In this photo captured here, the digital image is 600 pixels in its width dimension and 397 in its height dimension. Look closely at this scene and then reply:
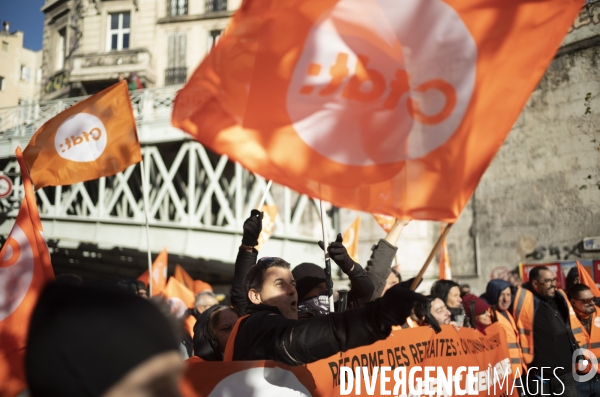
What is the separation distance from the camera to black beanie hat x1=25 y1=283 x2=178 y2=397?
41.9 inches

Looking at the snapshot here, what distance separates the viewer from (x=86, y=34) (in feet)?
95.1

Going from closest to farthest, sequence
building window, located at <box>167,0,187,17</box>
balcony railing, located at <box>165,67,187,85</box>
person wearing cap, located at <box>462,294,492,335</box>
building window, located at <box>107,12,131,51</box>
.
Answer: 1. person wearing cap, located at <box>462,294,492,335</box>
2. balcony railing, located at <box>165,67,187,85</box>
3. building window, located at <box>167,0,187,17</box>
4. building window, located at <box>107,12,131,51</box>

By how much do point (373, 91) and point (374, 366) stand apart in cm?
164

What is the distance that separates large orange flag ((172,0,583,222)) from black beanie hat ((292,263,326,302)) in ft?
4.26

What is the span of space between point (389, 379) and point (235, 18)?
2.25m

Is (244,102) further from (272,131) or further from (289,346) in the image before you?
(289,346)

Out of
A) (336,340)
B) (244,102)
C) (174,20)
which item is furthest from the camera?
(174,20)

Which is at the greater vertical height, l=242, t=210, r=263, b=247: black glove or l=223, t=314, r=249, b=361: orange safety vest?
l=242, t=210, r=263, b=247: black glove

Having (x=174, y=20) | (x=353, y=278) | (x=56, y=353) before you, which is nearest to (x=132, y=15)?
(x=174, y=20)

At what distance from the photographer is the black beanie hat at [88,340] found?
1.06 metres

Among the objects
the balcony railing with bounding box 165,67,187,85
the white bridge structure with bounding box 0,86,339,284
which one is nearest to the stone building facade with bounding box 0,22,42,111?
the balcony railing with bounding box 165,67,187,85

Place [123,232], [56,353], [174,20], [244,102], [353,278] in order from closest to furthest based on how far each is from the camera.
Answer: [56,353] < [244,102] < [353,278] < [123,232] < [174,20]

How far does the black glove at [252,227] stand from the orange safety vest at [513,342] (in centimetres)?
300

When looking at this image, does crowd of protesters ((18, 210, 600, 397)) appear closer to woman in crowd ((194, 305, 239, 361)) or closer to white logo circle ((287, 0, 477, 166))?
woman in crowd ((194, 305, 239, 361))
